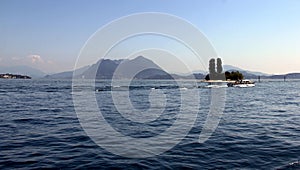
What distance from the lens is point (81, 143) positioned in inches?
779

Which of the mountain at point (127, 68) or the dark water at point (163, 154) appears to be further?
the mountain at point (127, 68)

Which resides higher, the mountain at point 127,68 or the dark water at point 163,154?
the mountain at point 127,68

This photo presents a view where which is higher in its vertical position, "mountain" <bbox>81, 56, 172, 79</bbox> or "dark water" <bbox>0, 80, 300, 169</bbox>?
"mountain" <bbox>81, 56, 172, 79</bbox>

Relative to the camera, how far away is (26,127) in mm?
26031

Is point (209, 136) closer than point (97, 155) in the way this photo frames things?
No

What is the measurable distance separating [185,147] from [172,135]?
3.96 metres

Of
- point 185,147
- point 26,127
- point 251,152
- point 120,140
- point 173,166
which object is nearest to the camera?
point 173,166

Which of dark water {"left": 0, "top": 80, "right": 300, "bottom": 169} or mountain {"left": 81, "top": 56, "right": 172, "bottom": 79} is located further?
mountain {"left": 81, "top": 56, "right": 172, "bottom": 79}

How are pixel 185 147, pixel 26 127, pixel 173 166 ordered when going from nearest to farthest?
pixel 173 166
pixel 185 147
pixel 26 127

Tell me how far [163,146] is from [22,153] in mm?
8625

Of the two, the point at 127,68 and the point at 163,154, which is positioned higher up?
the point at 127,68

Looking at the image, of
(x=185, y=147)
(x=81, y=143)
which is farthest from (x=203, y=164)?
(x=81, y=143)

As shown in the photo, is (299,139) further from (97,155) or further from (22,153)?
(22,153)

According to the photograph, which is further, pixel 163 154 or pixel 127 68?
pixel 127 68
